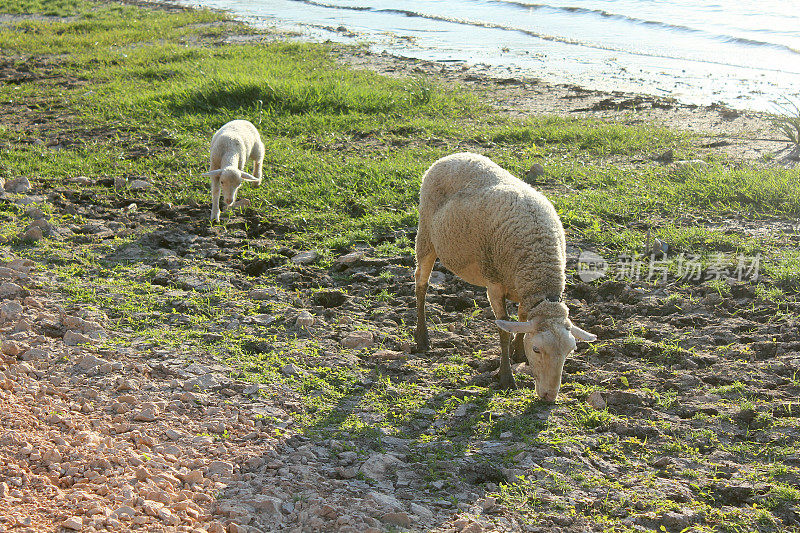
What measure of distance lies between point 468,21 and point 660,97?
37.0ft

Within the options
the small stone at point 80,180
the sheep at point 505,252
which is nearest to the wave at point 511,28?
the sheep at point 505,252

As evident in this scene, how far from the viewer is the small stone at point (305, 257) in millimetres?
7102

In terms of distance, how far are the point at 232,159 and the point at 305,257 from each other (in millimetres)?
1917

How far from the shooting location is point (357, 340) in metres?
5.76

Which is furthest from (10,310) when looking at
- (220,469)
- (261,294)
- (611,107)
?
(611,107)

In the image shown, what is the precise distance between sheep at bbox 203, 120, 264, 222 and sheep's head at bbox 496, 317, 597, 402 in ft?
14.2

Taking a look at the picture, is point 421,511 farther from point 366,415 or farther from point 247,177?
point 247,177

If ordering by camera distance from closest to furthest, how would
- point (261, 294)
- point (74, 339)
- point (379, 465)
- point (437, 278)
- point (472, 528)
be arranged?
point (472, 528) < point (379, 465) < point (74, 339) < point (261, 294) < point (437, 278)

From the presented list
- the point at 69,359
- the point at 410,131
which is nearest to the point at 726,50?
the point at 410,131

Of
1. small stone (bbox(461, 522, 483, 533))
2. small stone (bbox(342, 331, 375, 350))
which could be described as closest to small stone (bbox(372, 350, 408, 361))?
small stone (bbox(342, 331, 375, 350))

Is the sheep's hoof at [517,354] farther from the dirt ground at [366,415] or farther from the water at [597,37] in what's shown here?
the water at [597,37]

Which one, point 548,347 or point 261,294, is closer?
point 548,347

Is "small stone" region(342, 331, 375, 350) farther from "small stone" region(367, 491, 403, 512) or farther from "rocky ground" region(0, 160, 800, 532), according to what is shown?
"small stone" region(367, 491, 403, 512)

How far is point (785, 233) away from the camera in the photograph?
725 cm
